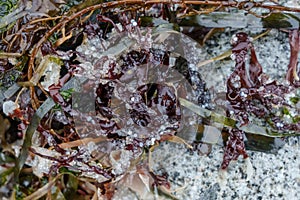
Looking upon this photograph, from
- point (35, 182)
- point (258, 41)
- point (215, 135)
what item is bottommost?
point (35, 182)

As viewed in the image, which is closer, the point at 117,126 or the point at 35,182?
the point at 117,126

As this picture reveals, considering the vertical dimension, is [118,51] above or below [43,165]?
above

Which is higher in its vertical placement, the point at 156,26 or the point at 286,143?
the point at 156,26

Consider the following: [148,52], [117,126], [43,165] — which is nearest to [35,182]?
[43,165]

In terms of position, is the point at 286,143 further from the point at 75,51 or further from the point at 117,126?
the point at 75,51

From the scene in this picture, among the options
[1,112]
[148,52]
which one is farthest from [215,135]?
[1,112]

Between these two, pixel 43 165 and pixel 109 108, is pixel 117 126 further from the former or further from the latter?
pixel 43 165

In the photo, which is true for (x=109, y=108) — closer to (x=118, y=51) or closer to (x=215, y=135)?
(x=118, y=51)
